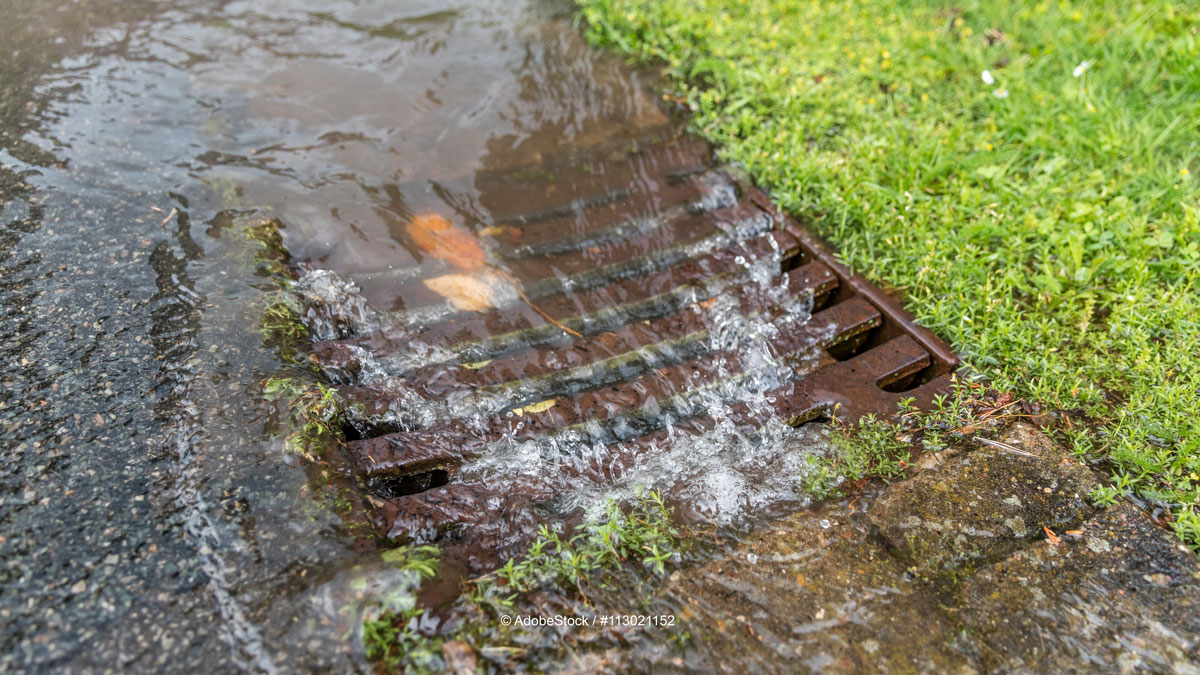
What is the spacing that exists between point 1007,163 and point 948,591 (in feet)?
8.96

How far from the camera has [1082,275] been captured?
339 cm

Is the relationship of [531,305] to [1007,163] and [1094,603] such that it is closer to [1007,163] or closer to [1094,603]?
[1094,603]

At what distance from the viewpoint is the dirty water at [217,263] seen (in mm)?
2027

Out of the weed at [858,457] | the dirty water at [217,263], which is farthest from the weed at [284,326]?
the weed at [858,457]

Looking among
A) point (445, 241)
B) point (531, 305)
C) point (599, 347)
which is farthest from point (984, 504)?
point (445, 241)

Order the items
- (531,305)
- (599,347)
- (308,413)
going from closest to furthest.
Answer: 1. (308,413)
2. (599,347)
3. (531,305)

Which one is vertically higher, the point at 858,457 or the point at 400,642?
the point at 858,457

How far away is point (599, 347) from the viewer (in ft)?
10.5

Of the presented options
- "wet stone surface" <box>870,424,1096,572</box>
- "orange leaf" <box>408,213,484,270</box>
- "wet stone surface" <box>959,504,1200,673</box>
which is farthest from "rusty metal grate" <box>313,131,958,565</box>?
"wet stone surface" <box>959,504,1200,673</box>

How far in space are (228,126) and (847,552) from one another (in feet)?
12.9

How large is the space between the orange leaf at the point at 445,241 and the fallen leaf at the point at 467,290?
0.31ft

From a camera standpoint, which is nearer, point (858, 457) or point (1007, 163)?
point (858, 457)

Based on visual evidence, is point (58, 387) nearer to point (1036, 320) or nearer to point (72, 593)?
point (72, 593)

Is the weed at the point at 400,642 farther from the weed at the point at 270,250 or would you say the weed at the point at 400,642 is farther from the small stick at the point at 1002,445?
the small stick at the point at 1002,445
